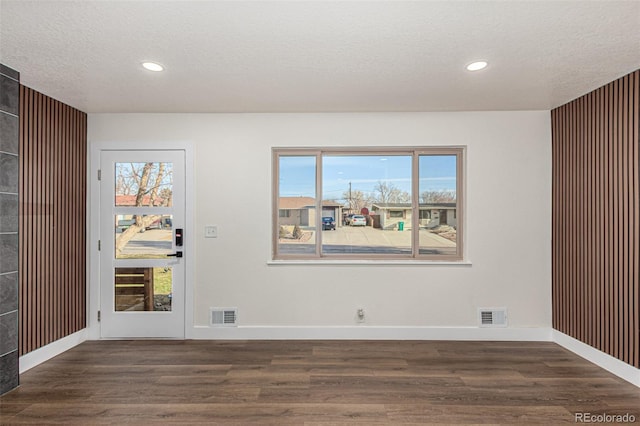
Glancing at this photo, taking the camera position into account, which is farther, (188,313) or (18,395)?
(188,313)

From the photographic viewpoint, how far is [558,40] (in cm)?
220

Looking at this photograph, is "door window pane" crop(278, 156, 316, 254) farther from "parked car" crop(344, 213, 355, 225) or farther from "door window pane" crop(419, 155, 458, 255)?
"door window pane" crop(419, 155, 458, 255)

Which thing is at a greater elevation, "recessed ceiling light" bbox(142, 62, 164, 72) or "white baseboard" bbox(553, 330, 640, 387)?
"recessed ceiling light" bbox(142, 62, 164, 72)

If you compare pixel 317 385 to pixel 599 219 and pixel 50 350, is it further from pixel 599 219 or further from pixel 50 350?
pixel 599 219

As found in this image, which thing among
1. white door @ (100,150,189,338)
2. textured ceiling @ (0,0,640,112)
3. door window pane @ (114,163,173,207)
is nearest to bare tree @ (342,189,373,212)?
textured ceiling @ (0,0,640,112)

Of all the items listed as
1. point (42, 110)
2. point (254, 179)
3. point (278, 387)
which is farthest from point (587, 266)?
point (42, 110)

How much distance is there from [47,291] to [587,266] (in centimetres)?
492

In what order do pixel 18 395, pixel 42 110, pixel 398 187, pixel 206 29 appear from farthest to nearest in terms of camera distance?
pixel 398 187
pixel 42 110
pixel 18 395
pixel 206 29

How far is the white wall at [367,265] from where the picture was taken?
12.1 feet

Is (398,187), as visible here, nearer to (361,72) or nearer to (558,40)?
(361,72)

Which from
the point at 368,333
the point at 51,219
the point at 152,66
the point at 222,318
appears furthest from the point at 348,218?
the point at 51,219

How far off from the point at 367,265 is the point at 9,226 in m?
3.07

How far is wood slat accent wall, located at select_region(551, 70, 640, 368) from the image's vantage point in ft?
9.08

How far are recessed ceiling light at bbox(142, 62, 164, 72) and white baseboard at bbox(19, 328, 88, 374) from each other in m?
2.58
